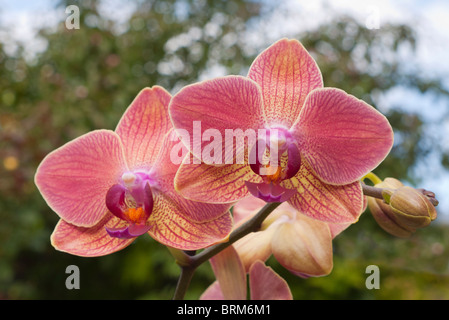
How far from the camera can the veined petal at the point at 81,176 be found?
0.35 m

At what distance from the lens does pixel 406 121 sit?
1.81 metres

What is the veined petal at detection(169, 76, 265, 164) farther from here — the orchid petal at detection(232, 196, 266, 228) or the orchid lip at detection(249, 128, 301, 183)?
the orchid petal at detection(232, 196, 266, 228)

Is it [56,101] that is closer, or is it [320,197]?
[320,197]

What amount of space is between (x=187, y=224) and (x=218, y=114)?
9cm

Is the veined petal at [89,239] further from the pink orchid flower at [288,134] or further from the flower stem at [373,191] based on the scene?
the flower stem at [373,191]

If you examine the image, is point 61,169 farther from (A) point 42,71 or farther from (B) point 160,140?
(A) point 42,71

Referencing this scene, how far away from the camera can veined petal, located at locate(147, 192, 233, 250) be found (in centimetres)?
33

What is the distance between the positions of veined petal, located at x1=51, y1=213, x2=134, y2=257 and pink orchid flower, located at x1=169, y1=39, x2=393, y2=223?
0.26 feet

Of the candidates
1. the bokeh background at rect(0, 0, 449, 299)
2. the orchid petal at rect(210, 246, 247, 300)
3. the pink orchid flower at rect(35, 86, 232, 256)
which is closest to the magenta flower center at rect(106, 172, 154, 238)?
the pink orchid flower at rect(35, 86, 232, 256)

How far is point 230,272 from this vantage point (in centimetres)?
42

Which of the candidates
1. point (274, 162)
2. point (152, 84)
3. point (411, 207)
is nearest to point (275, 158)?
point (274, 162)

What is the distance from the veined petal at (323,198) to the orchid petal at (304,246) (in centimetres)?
6
